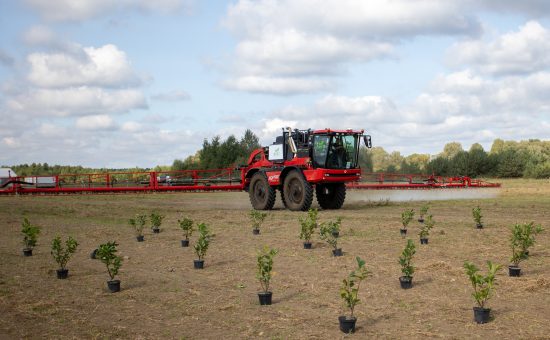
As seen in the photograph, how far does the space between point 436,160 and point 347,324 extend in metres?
51.0

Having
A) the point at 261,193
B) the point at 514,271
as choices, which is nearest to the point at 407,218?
the point at 514,271

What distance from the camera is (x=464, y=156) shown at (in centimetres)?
5481

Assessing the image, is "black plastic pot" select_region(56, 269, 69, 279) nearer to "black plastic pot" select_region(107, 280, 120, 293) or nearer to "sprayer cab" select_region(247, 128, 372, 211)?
"black plastic pot" select_region(107, 280, 120, 293)

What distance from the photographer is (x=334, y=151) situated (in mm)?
21672

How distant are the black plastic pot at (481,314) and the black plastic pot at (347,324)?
1.58m

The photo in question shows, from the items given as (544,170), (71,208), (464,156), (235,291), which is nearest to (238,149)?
(464,156)

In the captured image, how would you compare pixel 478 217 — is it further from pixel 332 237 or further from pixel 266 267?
pixel 266 267

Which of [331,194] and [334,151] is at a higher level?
[334,151]

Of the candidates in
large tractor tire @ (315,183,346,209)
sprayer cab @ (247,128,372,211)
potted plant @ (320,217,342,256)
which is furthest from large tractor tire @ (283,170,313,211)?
potted plant @ (320,217,342,256)

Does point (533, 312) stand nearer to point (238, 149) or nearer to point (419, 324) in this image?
point (419, 324)

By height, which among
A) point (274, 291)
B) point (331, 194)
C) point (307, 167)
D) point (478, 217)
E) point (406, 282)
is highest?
point (307, 167)

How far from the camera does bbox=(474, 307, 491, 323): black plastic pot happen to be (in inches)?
282

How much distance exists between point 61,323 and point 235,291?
8.67 feet

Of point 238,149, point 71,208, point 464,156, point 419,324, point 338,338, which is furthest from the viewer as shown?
point 238,149
